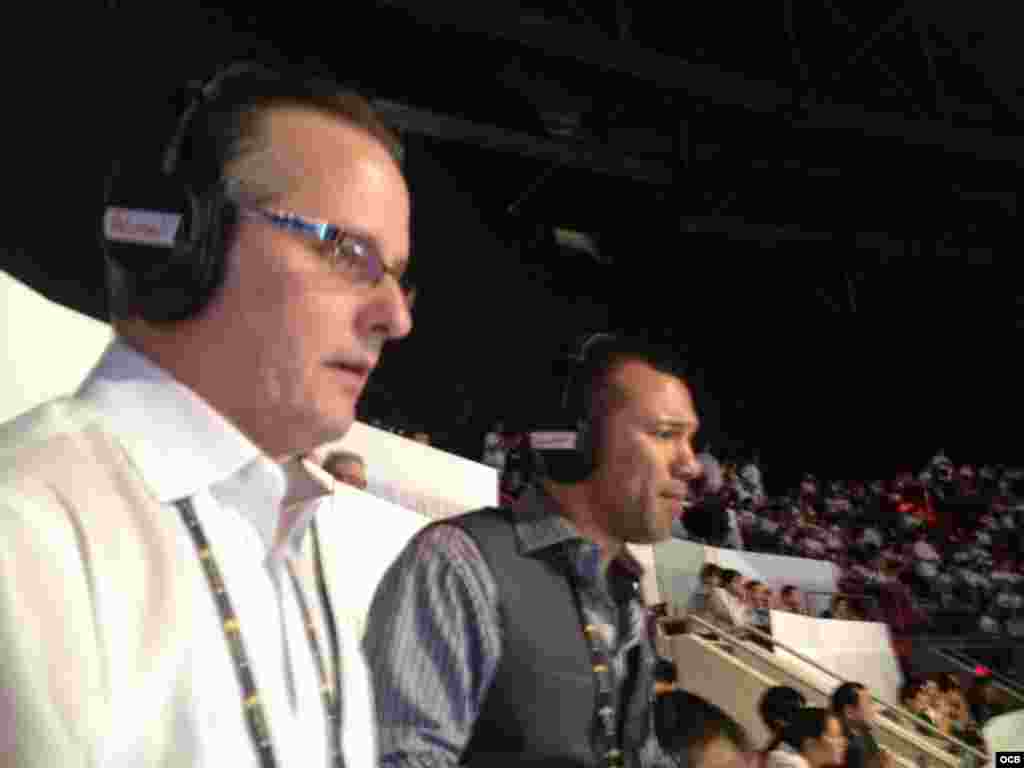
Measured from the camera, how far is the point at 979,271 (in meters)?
5.58

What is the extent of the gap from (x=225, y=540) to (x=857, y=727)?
358cm

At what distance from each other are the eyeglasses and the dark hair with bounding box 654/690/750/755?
5.28 ft

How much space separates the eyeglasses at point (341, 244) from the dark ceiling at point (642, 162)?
129 cm

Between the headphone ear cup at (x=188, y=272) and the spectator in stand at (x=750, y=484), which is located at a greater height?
the headphone ear cup at (x=188, y=272)

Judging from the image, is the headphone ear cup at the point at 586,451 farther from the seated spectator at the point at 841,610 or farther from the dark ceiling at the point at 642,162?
the seated spectator at the point at 841,610

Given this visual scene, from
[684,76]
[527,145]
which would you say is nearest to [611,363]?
[684,76]

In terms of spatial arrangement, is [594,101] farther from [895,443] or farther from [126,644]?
[895,443]

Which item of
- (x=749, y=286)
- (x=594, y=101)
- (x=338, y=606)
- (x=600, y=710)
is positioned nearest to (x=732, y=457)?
(x=749, y=286)

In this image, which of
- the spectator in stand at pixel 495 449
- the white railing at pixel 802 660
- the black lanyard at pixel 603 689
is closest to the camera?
the black lanyard at pixel 603 689

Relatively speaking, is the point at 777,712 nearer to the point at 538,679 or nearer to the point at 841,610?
the point at 538,679

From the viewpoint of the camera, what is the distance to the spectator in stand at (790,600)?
237 inches

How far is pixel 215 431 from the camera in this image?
62cm

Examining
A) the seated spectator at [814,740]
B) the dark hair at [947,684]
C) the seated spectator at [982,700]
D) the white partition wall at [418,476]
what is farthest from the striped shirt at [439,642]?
the seated spectator at [982,700]

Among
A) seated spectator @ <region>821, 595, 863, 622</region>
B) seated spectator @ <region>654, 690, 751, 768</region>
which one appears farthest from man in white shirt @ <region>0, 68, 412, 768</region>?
seated spectator @ <region>821, 595, 863, 622</region>
